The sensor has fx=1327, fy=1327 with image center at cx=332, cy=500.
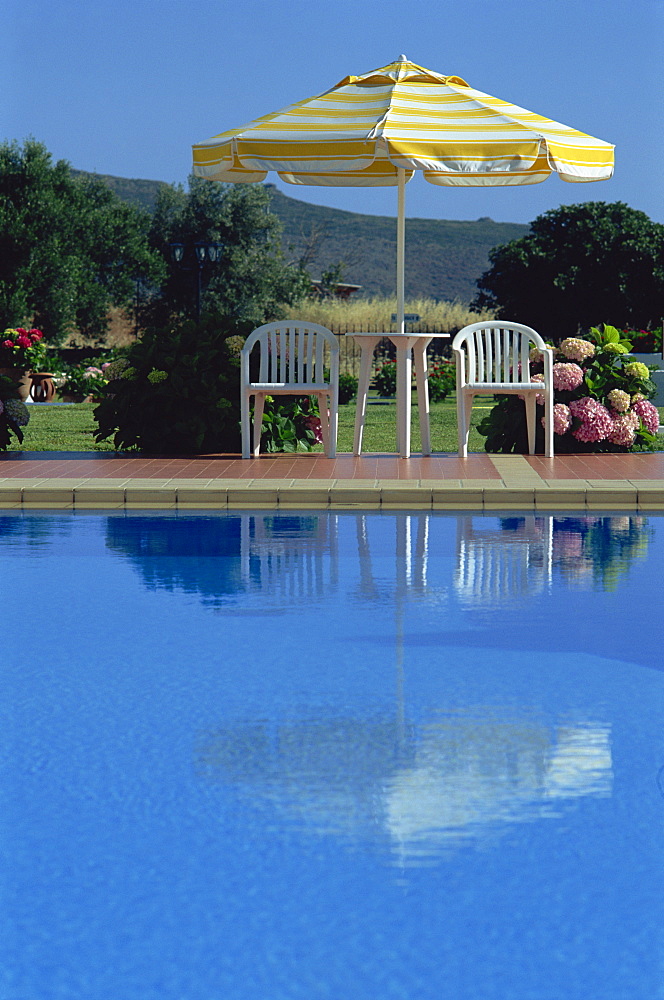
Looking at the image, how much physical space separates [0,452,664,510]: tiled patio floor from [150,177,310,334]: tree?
32.6 meters

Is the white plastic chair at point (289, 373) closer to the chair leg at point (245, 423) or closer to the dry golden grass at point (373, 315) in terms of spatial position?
the chair leg at point (245, 423)

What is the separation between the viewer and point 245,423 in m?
11.2

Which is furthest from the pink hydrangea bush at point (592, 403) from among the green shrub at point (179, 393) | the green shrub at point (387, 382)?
the green shrub at point (387, 382)

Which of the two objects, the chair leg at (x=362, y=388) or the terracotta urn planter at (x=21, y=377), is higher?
the terracotta urn planter at (x=21, y=377)

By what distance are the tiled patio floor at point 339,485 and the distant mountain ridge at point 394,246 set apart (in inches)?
2681

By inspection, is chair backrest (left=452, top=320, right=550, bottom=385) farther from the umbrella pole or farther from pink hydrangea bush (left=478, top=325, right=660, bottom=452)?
the umbrella pole

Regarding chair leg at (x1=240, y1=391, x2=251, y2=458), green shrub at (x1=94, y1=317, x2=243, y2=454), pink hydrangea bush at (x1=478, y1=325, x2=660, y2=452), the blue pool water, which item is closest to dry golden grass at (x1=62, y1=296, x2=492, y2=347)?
pink hydrangea bush at (x1=478, y1=325, x2=660, y2=452)

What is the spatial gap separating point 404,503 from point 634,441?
383 centimetres

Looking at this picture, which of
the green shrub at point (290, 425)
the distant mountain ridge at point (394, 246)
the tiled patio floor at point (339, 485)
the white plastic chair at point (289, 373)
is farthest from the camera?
the distant mountain ridge at point (394, 246)

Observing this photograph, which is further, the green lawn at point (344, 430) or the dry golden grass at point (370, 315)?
the dry golden grass at point (370, 315)

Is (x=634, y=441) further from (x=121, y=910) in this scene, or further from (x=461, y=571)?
(x=121, y=910)

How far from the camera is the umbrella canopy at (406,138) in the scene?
10.4 metres

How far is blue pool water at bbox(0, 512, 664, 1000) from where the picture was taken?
294 cm

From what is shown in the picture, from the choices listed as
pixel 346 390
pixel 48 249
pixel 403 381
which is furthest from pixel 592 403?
pixel 48 249
